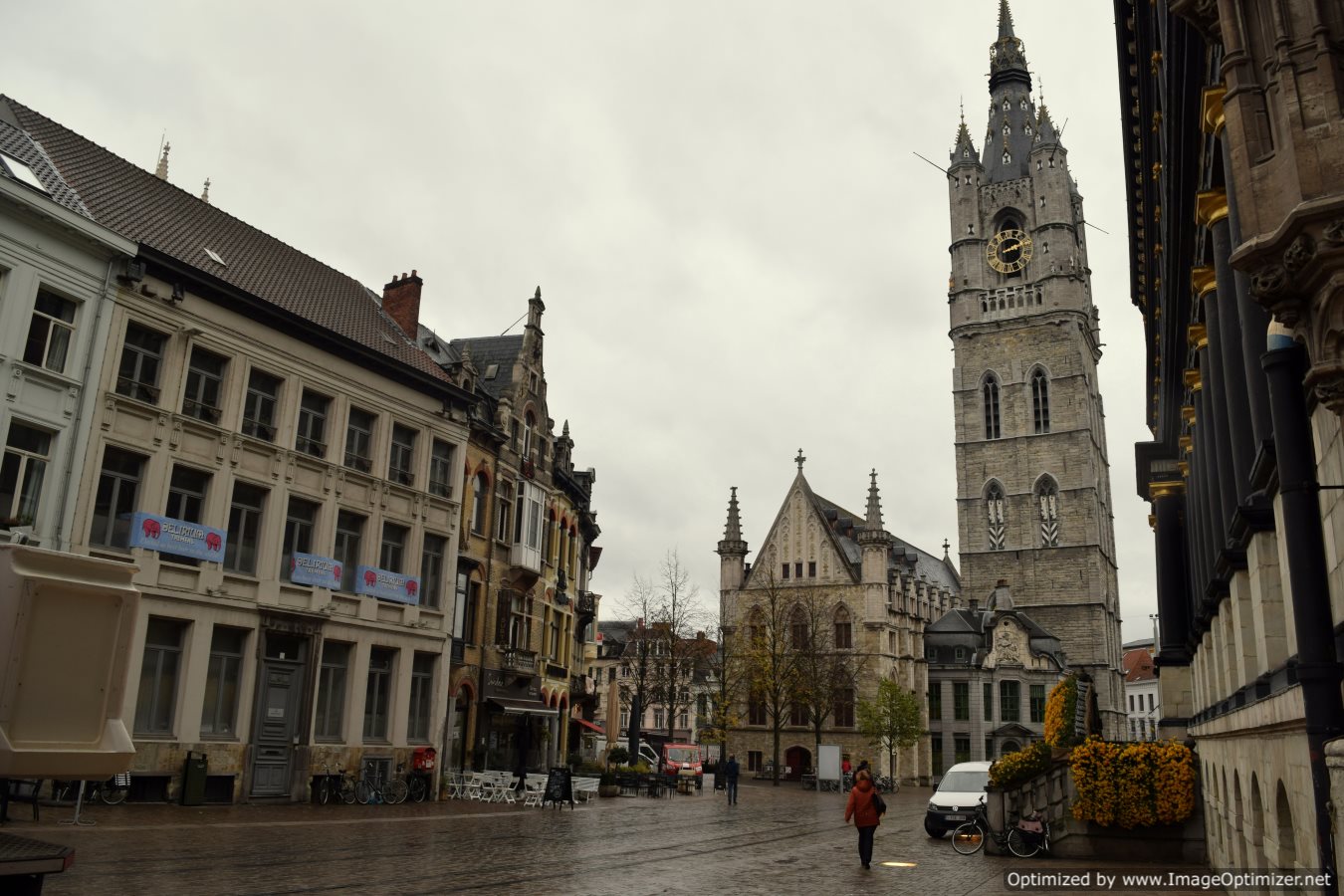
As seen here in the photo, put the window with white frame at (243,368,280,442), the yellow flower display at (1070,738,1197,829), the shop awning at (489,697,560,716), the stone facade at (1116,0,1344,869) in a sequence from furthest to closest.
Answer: the shop awning at (489,697,560,716) < the window with white frame at (243,368,280,442) < the yellow flower display at (1070,738,1197,829) < the stone facade at (1116,0,1344,869)

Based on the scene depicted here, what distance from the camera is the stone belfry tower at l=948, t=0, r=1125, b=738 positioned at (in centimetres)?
8256

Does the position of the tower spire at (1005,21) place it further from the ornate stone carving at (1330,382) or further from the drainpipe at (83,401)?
the ornate stone carving at (1330,382)

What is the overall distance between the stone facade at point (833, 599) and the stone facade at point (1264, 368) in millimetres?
54040

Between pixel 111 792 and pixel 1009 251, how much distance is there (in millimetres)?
87923

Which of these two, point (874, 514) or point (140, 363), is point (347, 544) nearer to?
point (140, 363)

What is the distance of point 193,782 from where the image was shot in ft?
72.9

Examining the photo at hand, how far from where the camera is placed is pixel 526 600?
1426 inches

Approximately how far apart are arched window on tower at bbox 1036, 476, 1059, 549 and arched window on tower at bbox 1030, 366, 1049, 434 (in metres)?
4.74

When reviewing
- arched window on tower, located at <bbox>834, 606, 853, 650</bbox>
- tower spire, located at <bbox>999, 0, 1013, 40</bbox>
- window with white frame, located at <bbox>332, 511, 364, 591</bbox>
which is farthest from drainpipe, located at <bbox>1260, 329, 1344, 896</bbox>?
tower spire, located at <bbox>999, 0, 1013, 40</bbox>

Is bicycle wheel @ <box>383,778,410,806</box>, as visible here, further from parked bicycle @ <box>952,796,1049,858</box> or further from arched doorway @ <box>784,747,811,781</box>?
arched doorway @ <box>784,747,811,781</box>

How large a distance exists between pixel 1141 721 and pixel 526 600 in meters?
109

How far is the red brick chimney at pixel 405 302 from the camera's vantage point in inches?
1339

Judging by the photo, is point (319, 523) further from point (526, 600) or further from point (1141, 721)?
point (1141, 721)

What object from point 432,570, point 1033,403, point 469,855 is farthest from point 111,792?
point 1033,403
